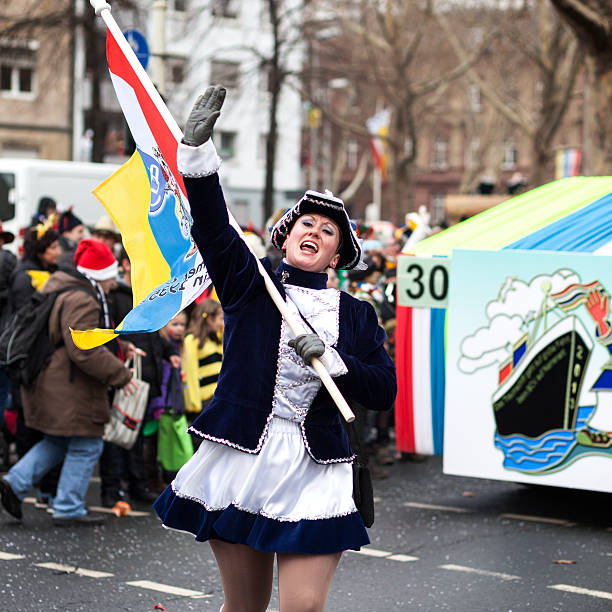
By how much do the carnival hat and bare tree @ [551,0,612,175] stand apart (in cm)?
1014

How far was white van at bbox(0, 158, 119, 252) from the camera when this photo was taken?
1719 cm

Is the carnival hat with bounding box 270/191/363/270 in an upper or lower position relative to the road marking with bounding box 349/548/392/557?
upper

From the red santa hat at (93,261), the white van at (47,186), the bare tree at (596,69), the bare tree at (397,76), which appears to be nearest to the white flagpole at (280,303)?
the red santa hat at (93,261)

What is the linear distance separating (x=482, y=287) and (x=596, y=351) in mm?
771

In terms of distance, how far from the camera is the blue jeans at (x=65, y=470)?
751 centimetres

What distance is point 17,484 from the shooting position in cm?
748

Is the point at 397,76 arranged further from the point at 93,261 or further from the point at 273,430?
the point at 273,430

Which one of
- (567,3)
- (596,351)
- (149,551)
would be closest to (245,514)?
(149,551)

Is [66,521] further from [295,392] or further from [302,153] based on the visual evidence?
[302,153]

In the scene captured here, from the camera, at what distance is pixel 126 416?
8047 mm

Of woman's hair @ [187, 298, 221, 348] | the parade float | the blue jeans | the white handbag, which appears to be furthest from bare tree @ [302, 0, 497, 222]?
the blue jeans

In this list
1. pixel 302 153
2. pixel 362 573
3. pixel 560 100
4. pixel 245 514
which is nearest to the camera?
pixel 245 514

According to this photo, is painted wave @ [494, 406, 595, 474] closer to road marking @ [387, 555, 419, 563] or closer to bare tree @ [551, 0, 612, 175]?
road marking @ [387, 555, 419, 563]

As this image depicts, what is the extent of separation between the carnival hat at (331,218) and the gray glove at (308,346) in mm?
477
